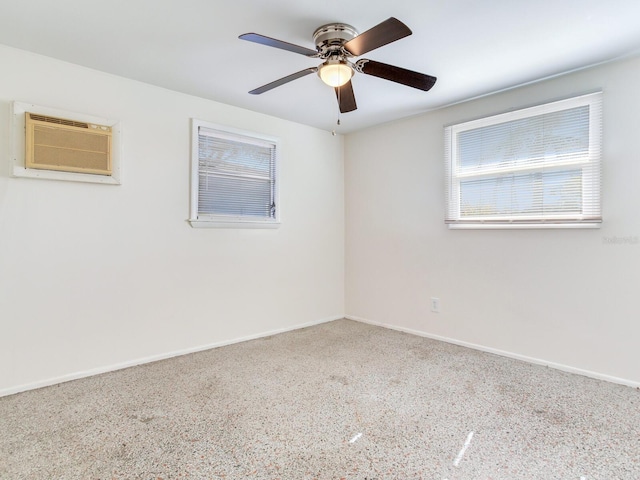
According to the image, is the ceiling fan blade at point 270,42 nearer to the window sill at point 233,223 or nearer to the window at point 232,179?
the window at point 232,179

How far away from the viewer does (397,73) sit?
2.01 meters

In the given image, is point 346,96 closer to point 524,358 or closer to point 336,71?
point 336,71

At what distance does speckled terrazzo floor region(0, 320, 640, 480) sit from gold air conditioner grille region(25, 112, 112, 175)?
1.53m

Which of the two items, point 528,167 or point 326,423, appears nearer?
point 326,423

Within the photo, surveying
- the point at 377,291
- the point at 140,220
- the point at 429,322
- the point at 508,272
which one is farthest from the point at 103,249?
the point at 508,272

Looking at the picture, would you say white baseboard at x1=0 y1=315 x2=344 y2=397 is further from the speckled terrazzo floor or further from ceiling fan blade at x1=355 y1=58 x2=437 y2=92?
ceiling fan blade at x1=355 y1=58 x2=437 y2=92

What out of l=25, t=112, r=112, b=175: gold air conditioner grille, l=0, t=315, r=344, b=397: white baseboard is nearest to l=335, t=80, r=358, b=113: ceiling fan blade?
l=25, t=112, r=112, b=175: gold air conditioner grille

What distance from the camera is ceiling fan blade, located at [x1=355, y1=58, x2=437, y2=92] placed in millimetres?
1968

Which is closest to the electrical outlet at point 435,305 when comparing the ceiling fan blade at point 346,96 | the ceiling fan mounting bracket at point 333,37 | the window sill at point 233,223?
the window sill at point 233,223

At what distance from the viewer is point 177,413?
6.63 ft

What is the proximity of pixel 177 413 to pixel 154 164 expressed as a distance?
1.94m

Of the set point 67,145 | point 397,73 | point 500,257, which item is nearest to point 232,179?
point 67,145

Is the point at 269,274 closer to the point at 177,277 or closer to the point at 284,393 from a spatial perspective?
the point at 177,277

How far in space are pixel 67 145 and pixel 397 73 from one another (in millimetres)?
2297
